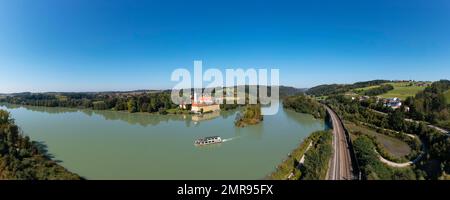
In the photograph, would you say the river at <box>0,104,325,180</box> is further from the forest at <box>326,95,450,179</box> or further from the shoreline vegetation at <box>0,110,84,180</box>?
the forest at <box>326,95,450,179</box>

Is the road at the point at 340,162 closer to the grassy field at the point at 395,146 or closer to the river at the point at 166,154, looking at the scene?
the grassy field at the point at 395,146

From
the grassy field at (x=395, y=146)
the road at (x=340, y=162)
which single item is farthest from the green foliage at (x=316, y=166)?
the grassy field at (x=395, y=146)

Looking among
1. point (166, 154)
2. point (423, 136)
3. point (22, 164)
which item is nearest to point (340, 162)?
point (166, 154)

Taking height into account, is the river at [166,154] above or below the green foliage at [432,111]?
below

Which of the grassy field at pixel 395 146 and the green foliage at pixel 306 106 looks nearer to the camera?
the grassy field at pixel 395 146

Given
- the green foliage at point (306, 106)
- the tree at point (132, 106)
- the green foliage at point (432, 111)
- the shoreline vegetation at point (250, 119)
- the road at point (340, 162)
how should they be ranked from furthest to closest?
the tree at point (132, 106)
the green foliage at point (306, 106)
the shoreline vegetation at point (250, 119)
the green foliage at point (432, 111)
the road at point (340, 162)

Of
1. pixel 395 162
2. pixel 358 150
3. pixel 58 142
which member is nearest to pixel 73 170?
pixel 58 142

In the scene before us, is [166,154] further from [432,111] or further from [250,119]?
[432,111]

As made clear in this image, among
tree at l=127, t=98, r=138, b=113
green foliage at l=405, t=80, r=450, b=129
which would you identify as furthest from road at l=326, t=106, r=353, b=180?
tree at l=127, t=98, r=138, b=113
